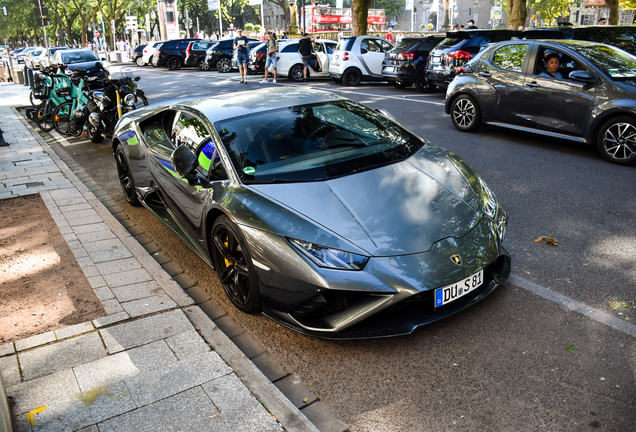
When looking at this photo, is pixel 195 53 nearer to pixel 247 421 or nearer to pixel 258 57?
pixel 258 57

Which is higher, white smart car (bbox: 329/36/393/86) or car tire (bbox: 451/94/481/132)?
white smart car (bbox: 329/36/393/86)

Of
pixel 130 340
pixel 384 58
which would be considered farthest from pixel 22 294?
pixel 384 58

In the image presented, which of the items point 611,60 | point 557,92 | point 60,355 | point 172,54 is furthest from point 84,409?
point 172,54

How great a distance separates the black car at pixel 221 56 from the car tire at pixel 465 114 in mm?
19389

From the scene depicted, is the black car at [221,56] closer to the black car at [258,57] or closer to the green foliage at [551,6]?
the black car at [258,57]

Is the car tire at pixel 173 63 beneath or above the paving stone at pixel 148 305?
above

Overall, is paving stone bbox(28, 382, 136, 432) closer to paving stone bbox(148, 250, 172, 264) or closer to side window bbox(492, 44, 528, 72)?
paving stone bbox(148, 250, 172, 264)

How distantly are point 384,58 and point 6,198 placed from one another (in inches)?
502

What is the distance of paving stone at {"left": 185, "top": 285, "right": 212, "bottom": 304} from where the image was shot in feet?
13.2

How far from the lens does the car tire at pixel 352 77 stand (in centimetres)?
1741

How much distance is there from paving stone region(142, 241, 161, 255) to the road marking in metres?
3.17

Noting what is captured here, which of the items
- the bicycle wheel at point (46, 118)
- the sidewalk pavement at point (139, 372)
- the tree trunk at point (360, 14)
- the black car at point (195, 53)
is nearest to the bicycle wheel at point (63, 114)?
the bicycle wheel at point (46, 118)

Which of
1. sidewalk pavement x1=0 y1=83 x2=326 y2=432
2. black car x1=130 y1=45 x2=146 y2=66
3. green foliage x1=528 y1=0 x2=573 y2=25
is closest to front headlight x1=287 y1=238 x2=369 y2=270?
sidewalk pavement x1=0 y1=83 x2=326 y2=432

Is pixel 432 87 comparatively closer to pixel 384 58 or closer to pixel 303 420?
pixel 384 58
